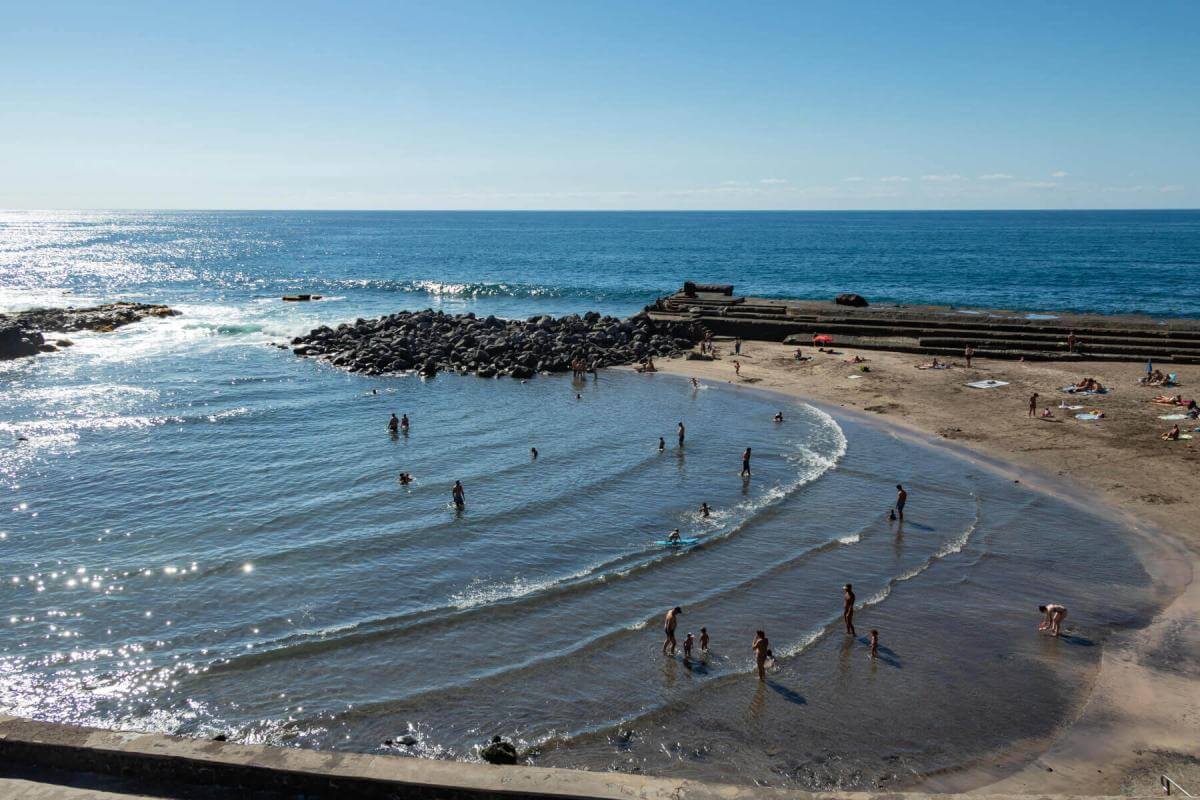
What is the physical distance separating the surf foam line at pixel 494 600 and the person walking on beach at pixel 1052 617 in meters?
5.73

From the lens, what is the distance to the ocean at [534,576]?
15.7 m

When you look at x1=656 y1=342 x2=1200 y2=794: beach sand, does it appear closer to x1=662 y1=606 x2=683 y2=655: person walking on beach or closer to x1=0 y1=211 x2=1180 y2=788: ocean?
x1=0 y1=211 x2=1180 y2=788: ocean

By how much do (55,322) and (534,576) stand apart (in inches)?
2370

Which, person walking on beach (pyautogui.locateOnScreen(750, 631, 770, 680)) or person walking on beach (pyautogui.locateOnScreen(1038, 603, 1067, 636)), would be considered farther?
person walking on beach (pyautogui.locateOnScreen(1038, 603, 1067, 636))

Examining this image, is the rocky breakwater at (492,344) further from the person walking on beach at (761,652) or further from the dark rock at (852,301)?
the person walking on beach at (761,652)

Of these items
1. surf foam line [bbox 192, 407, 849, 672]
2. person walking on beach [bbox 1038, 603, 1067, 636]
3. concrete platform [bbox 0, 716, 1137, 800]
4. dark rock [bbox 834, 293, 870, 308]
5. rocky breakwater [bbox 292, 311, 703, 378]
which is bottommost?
surf foam line [bbox 192, 407, 849, 672]

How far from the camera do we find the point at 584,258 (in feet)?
436

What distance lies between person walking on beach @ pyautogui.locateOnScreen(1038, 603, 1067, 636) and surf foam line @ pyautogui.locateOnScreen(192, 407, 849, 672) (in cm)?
573

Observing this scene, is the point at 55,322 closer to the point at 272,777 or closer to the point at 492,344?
the point at 492,344

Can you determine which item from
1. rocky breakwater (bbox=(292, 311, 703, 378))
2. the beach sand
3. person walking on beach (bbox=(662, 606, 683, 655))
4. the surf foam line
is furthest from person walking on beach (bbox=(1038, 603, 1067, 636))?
rocky breakwater (bbox=(292, 311, 703, 378))

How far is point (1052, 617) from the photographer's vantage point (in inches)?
726

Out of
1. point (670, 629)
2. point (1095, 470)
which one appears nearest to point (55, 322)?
point (670, 629)

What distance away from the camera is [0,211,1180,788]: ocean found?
15.7 m

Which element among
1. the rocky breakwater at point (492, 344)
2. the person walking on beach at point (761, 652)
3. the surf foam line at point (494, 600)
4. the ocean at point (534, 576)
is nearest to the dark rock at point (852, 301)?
the rocky breakwater at point (492, 344)
